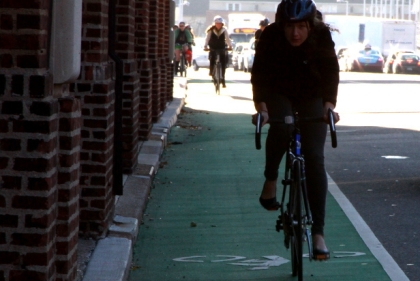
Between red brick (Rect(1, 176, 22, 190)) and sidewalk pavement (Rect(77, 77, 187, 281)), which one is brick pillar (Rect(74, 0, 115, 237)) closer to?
sidewalk pavement (Rect(77, 77, 187, 281))

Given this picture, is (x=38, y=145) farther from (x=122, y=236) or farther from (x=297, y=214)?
(x=122, y=236)

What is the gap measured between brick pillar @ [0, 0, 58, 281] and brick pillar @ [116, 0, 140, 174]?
4.68 meters

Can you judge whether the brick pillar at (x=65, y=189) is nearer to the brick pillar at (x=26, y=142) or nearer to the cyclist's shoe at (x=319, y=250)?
the brick pillar at (x=26, y=142)

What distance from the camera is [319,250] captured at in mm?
6332

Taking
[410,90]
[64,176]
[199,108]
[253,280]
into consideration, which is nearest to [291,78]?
[253,280]

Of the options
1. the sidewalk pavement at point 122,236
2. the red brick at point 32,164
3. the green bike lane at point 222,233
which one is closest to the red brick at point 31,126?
the red brick at point 32,164

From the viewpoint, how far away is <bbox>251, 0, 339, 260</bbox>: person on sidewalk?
6441mm

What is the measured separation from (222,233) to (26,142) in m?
3.88

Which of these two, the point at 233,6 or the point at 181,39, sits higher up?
the point at 233,6

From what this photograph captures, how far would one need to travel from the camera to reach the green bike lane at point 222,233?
23.1 feet

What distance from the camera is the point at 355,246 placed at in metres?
7.80

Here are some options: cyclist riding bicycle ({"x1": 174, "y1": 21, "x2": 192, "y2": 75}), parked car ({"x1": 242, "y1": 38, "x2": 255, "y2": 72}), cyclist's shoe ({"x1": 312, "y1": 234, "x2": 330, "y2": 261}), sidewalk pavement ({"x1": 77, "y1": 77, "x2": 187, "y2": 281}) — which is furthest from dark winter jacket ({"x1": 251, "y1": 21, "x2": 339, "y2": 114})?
parked car ({"x1": 242, "y1": 38, "x2": 255, "y2": 72})

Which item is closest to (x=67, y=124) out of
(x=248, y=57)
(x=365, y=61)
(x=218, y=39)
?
(x=218, y=39)

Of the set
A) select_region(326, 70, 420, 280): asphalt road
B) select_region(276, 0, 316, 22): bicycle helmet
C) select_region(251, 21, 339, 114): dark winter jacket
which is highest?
select_region(276, 0, 316, 22): bicycle helmet
